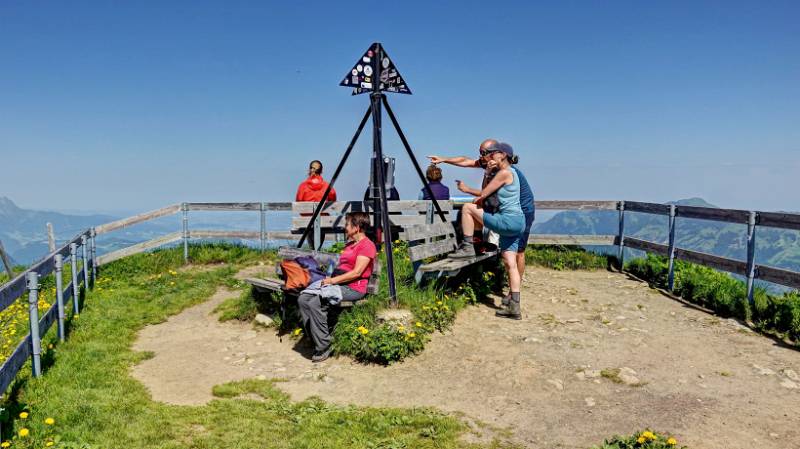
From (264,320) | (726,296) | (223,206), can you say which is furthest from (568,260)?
(223,206)

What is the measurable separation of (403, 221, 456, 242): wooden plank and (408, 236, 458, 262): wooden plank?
0.37 feet

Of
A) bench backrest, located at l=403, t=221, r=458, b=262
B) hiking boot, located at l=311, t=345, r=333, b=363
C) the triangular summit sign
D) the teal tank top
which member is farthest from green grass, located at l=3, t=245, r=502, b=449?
the triangular summit sign

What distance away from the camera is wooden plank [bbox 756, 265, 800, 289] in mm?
7786

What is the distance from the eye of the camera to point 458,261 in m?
8.42

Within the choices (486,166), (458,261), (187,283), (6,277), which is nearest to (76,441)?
(458,261)

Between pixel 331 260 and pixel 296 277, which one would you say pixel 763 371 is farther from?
pixel 296 277

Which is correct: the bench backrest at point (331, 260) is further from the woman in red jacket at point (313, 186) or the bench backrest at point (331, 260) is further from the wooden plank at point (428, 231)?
the woman in red jacket at point (313, 186)

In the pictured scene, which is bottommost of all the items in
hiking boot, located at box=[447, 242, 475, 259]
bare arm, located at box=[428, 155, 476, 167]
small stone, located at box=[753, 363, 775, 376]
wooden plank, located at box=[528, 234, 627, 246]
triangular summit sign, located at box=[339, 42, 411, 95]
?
small stone, located at box=[753, 363, 775, 376]

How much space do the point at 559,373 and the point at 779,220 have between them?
462 cm

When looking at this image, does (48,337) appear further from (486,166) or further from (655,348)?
(655,348)

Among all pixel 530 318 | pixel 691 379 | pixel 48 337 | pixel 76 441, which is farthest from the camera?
pixel 530 318

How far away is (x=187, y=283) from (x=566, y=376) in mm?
7817

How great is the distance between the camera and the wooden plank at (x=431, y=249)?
7.83m

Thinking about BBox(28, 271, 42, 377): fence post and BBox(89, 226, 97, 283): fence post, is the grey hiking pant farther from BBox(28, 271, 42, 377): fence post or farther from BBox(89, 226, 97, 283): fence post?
BBox(89, 226, 97, 283): fence post
